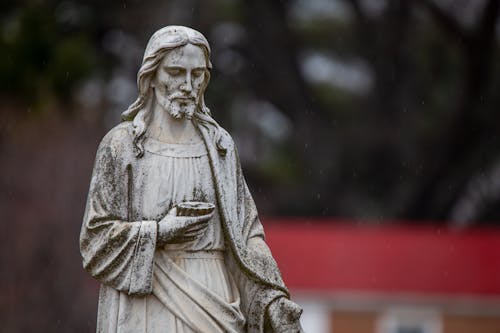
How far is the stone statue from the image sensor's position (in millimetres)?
10414

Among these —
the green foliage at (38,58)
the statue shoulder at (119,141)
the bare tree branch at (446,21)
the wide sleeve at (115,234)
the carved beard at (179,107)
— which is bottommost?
the wide sleeve at (115,234)

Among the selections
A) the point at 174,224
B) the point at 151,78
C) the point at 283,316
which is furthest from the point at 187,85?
the point at 283,316

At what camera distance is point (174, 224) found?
34.2 ft

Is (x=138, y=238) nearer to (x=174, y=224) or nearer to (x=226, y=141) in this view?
(x=174, y=224)

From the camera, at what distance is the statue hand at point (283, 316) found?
10633mm

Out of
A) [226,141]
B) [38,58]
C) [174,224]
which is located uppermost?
[38,58]

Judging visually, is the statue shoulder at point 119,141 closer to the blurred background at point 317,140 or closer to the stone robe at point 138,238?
the stone robe at point 138,238

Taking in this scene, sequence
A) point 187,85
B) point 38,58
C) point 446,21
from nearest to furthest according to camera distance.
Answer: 1. point 187,85
2. point 38,58
3. point 446,21

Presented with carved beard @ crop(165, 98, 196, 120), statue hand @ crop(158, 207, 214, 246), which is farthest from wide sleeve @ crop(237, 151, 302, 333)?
carved beard @ crop(165, 98, 196, 120)

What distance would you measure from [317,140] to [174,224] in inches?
1460

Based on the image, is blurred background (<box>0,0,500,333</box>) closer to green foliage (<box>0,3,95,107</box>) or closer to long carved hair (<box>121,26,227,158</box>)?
green foliage (<box>0,3,95,107</box>)

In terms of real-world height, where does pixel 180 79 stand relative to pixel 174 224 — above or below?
above

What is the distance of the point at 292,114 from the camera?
1913 inches

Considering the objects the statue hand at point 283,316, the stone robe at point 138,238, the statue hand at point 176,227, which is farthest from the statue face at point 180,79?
the statue hand at point 283,316
